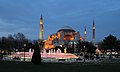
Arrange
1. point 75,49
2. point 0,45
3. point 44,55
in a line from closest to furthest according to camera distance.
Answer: point 44,55 < point 0,45 < point 75,49

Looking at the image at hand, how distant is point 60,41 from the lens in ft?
611

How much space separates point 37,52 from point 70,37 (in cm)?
15578

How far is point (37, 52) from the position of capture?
36594 mm

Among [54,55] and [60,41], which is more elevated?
[60,41]

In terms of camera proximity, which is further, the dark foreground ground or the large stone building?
the large stone building

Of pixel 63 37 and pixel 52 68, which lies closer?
pixel 52 68

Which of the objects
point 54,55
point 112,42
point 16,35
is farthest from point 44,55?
point 16,35

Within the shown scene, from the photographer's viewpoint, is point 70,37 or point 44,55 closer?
point 44,55

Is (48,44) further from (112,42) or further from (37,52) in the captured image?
(37,52)

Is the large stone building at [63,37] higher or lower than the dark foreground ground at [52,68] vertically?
higher

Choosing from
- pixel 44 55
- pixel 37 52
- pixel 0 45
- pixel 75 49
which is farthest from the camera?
pixel 75 49

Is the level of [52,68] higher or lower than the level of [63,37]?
lower

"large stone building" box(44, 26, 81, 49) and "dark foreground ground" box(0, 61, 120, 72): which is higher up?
"large stone building" box(44, 26, 81, 49)

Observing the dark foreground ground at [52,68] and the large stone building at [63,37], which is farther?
the large stone building at [63,37]
